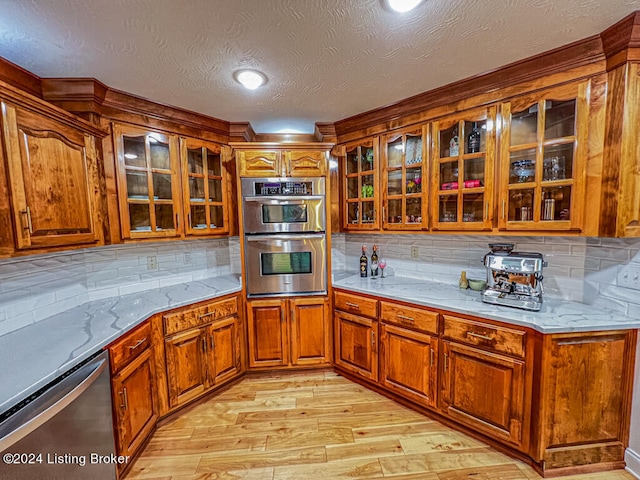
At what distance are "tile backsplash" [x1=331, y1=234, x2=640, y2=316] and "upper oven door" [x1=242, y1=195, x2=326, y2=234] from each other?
0.83m

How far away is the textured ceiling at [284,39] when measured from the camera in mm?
1196

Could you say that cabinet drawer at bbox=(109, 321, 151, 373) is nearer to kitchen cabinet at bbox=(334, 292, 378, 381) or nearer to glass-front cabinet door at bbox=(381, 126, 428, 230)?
kitchen cabinet at bbox=(334, 292, 378, 381)

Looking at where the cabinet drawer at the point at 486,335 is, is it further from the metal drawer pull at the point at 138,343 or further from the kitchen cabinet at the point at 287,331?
the metal drawer pull at the point at 138,343

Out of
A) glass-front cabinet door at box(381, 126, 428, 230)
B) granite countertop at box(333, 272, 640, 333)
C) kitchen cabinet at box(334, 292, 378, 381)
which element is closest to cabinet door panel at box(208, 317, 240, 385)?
kitchen cabinet at box(334, 292, 378, 381)

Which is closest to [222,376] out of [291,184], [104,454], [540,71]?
[104,454]

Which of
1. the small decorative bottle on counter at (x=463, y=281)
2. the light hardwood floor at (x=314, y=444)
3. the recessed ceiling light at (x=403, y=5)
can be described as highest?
the recessed ceiling light at (x=403, y=5)

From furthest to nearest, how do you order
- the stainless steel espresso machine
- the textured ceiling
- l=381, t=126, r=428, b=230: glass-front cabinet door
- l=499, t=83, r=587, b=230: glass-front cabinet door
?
l=381, t=126, r=428, b=230: glass-front cabinet door, the stainless steel espresso machine, l=499, t=83, r=587, b=230: glass-front cabinet door, the textured ceiling

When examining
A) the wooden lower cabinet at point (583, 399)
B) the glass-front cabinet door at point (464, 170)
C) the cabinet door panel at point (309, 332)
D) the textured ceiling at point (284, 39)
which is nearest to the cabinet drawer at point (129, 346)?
the cabinet door panel at point (309, 332)

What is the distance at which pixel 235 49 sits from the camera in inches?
57.7

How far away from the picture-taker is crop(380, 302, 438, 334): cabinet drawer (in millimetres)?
1909

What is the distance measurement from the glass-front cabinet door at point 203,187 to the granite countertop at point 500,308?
131 centimetres

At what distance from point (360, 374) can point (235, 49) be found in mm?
2564

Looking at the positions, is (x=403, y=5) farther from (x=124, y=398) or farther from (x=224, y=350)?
(x=224, y=350)

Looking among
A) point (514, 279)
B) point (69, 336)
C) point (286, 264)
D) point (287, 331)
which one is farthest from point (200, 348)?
point (514, 279)
